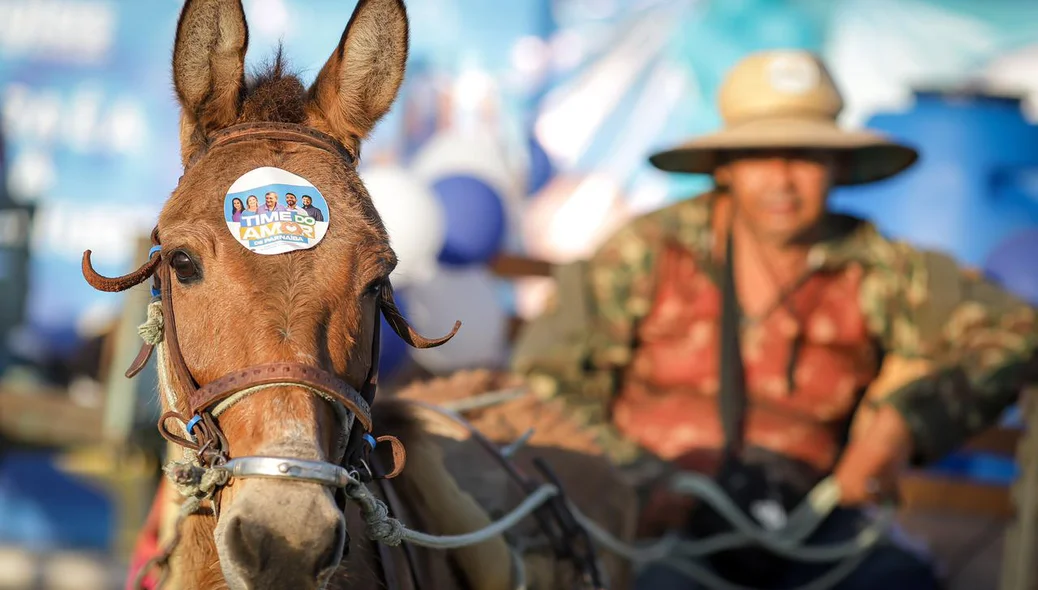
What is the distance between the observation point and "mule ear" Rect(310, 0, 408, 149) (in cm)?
237

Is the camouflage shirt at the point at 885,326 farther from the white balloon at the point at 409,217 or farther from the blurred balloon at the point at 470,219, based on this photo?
the blurred balloon at the point at 470,219

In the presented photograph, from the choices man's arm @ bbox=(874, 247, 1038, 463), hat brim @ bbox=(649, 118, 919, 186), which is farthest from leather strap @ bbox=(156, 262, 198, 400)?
man's arm @ bbox=(874, 247, 1038, 463)

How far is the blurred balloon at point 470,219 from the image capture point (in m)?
6.28

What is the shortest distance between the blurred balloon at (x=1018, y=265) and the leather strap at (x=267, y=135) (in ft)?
18.1

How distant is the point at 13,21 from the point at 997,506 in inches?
276

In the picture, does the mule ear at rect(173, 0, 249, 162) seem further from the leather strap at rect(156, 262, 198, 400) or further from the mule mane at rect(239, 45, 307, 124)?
the leather strap at rect(156, 262, 198, 400)

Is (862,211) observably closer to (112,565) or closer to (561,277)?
(561,277)

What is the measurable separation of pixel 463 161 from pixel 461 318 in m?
1.55

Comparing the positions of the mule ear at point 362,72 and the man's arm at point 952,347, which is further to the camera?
the man's arm at point 952,347

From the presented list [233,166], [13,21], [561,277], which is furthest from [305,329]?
[13,21]

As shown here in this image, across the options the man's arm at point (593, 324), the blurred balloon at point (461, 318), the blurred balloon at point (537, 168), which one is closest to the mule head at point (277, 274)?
the man's arm at point (593, 324)

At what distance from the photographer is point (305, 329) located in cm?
195

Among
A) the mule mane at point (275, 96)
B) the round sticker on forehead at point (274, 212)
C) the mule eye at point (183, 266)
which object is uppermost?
the mule mane at point (275, 96)

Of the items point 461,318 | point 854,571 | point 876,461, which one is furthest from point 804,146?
point 461,318
